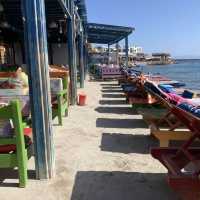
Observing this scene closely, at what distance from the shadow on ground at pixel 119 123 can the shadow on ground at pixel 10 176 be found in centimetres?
301

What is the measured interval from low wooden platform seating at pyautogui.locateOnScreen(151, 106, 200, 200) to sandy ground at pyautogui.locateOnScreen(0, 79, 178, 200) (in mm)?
331

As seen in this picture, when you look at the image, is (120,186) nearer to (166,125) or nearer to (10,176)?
(10,176)

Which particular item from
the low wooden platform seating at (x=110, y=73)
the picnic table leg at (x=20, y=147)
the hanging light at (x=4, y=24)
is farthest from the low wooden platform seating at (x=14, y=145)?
the low wooden platform seating at (x=110, y=73)

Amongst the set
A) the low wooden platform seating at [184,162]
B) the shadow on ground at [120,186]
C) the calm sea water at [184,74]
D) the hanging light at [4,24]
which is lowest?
the calm sea water at [184,74]

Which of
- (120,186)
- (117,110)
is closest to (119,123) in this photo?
(117,110)

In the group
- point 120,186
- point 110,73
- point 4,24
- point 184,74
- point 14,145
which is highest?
point 4,24

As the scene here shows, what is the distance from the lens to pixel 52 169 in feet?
14.0

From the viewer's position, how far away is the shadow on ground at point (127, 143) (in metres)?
5.42

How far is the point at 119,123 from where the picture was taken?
7535 mm

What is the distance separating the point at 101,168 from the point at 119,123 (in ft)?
9.86

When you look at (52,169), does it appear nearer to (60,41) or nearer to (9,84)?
(9,84)

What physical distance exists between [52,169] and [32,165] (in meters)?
0.52

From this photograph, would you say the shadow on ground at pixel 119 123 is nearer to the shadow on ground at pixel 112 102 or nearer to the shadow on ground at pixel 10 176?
the shadow on ground at pixel 112 102

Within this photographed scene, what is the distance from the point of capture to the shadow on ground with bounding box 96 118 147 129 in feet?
23.7
